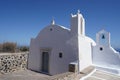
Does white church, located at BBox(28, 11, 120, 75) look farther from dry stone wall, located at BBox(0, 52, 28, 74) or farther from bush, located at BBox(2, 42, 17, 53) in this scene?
bush, located at BBox(2, 42, 17, 53)

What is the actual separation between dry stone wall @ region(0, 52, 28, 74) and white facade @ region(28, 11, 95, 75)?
30.0 inches

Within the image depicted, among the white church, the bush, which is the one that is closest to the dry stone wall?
the white church

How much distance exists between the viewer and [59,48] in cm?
1281

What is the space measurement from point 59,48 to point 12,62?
546 centimetres

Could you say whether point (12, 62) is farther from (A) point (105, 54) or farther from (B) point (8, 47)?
(A) point (105, 54)

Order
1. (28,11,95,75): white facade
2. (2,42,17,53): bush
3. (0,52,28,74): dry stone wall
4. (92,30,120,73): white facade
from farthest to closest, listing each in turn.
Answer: (2,42,17,53): bush → (0,52,28,74): dry stone wall → (92,30,120,73): white facade → (28,11,95,75): white facade

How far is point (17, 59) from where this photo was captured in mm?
15227

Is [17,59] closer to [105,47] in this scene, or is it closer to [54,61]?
[54,61]

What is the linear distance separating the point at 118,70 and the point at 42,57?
7.25m

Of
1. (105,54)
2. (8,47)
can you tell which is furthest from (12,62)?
(105,54)

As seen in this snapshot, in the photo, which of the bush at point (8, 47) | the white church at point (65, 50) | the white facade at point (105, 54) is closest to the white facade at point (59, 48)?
the white church at point (65, 50)

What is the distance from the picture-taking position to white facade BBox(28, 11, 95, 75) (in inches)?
446

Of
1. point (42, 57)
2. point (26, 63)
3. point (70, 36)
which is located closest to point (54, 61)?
point (42, 57)

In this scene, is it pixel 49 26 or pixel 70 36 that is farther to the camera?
pixel 49 26
